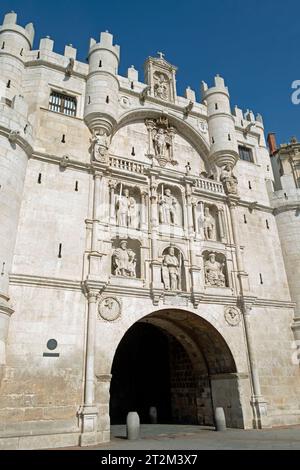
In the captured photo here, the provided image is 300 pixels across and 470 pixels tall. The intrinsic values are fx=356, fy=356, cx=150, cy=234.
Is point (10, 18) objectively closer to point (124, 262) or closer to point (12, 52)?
point (12, 52)

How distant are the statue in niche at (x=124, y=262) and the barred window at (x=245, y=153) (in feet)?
37.6

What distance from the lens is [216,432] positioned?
14727 mm

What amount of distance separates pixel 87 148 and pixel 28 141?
10.6ft

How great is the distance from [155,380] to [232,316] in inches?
284

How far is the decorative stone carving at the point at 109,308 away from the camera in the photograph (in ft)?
47.4

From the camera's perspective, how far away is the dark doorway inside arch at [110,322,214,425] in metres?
19.2

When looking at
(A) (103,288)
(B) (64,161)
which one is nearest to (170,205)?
(B) (64,161)

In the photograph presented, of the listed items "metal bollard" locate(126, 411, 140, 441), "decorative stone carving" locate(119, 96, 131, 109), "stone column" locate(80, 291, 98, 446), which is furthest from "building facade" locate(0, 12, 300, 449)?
"metal bollard" locate(126, 411, 140, 441)

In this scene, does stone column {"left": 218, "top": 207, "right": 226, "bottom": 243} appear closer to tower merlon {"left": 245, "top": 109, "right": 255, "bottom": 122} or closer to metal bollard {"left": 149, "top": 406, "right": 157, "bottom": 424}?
tower merlon {"left": 245, "top": 109, "right": 255, "bottom": 122}

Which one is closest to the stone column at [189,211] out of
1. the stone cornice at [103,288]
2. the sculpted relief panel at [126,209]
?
the sculpted relief panel at [126,209]

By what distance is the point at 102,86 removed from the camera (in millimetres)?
19062

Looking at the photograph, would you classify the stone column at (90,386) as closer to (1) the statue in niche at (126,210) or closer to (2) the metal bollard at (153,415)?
(1) the statue in niche at (126,210)

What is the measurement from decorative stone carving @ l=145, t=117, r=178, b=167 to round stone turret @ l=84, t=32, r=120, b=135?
2.66m

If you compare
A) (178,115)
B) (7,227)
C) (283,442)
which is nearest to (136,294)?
(7,227)
